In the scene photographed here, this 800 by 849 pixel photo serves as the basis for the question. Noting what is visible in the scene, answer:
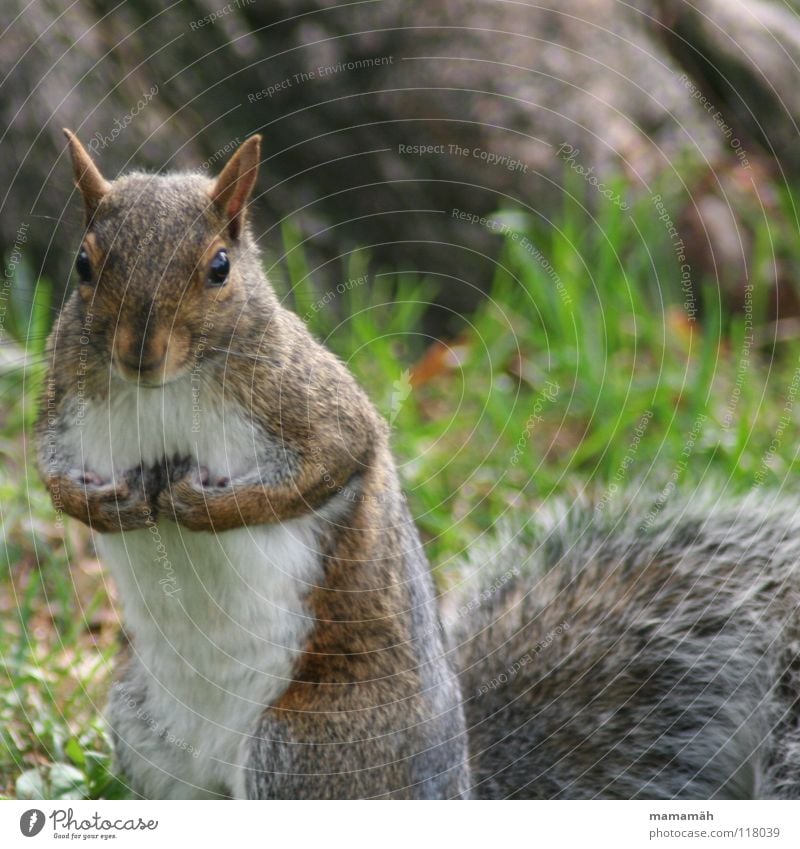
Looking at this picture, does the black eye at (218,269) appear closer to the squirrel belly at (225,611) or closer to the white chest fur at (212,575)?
the white chest fur at (212,575)

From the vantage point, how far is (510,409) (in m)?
2.12

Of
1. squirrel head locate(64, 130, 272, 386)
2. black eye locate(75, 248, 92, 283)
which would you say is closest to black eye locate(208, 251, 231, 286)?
squirrel head locate(64, 130, 272, 386)

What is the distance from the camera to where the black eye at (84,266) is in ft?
3.73

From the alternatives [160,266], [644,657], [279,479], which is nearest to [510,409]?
[644,657]

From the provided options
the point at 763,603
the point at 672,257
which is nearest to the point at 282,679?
the point at 763,603

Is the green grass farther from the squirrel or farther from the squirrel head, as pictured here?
the squirrel head

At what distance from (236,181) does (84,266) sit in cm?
17

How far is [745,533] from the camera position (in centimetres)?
147
